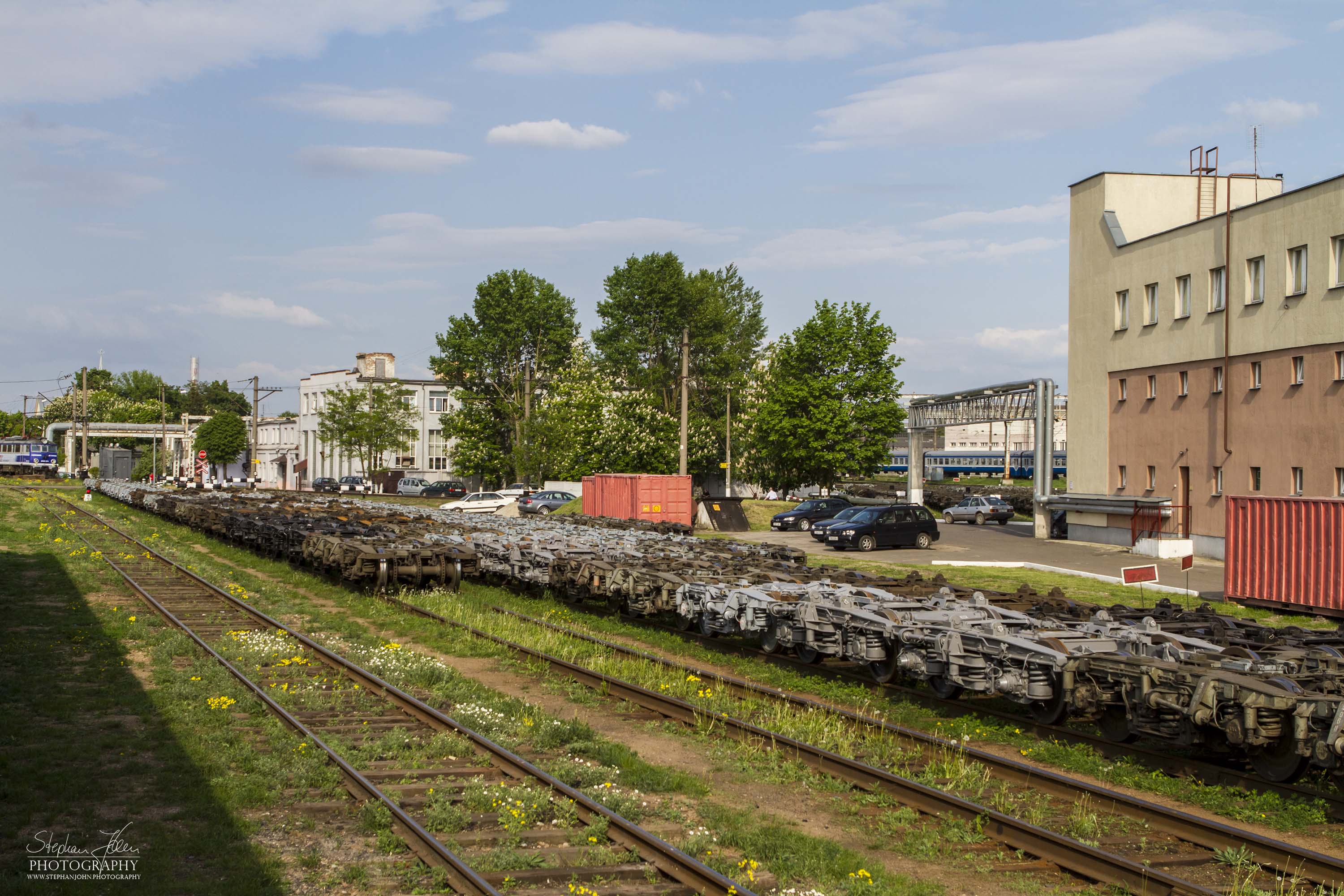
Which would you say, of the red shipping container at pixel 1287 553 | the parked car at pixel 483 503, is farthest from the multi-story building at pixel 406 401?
the red shipping container at pixel 1287 553

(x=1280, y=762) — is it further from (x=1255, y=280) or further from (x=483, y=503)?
(x=483, y=503)

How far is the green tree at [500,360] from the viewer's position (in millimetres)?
67938

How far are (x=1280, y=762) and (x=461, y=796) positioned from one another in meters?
6.33

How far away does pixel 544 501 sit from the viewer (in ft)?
164

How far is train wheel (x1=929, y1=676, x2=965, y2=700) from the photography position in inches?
456

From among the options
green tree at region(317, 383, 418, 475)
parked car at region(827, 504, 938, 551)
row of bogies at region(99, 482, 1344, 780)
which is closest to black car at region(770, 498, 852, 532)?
parked car at region(827, 504, 938, 551)

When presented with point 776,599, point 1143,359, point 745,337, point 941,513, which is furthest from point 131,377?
point 776,599

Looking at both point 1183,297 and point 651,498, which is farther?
point 651,498

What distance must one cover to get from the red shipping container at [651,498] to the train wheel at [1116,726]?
27.1m

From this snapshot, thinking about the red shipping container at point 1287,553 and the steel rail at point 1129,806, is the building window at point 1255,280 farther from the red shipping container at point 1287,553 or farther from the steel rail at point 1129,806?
the steel rail at point 1129,806

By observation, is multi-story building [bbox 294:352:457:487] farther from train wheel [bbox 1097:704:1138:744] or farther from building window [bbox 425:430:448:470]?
train wheel [bbox 1097:704:1138:744]

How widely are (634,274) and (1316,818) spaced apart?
2562 inches

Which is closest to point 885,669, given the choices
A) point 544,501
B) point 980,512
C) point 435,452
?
A: point 544,501

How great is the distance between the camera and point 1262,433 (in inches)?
1183
